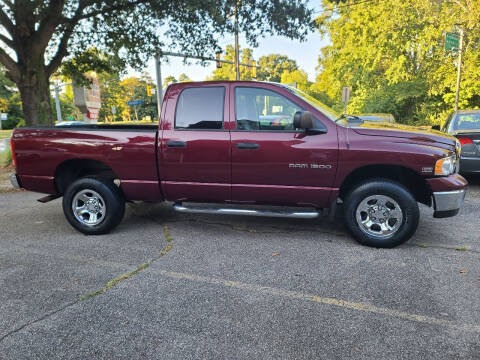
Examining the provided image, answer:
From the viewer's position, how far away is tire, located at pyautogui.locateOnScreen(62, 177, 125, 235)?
14.8 feet

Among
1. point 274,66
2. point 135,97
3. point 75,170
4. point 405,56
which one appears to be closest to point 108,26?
point 75,170

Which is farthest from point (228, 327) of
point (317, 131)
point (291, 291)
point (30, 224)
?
point (30, 224)

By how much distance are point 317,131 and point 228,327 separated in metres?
2.41

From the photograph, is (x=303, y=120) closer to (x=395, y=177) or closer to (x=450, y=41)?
(x=395, y=177)

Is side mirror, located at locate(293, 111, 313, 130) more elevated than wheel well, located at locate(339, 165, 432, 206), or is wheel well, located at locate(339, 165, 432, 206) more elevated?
side mirror, located at locate(293, 111, 313, 130)

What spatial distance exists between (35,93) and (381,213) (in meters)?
10.4

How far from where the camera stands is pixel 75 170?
487 centimetres

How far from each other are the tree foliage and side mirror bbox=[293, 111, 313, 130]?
15.9 m

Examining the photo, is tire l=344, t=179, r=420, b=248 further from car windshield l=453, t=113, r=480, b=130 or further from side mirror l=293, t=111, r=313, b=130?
car windshield l=453, t=113, r=480, b=130

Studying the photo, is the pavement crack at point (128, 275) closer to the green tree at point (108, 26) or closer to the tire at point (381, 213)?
the tire at point (381, 213)

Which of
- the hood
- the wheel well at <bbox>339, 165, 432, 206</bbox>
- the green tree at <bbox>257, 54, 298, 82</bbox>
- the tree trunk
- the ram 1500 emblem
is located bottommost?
the wheel well at <bbox>339, 165, 432, 206</bbox>

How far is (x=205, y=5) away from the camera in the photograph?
9.31m

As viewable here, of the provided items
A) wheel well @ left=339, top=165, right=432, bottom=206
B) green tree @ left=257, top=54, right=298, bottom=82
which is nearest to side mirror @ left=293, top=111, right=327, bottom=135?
wheel well @ left=339, top=165, right=432, bottom=206

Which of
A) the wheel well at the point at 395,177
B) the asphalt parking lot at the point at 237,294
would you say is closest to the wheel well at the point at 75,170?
the asphalt parking lot at the point at 237,294
